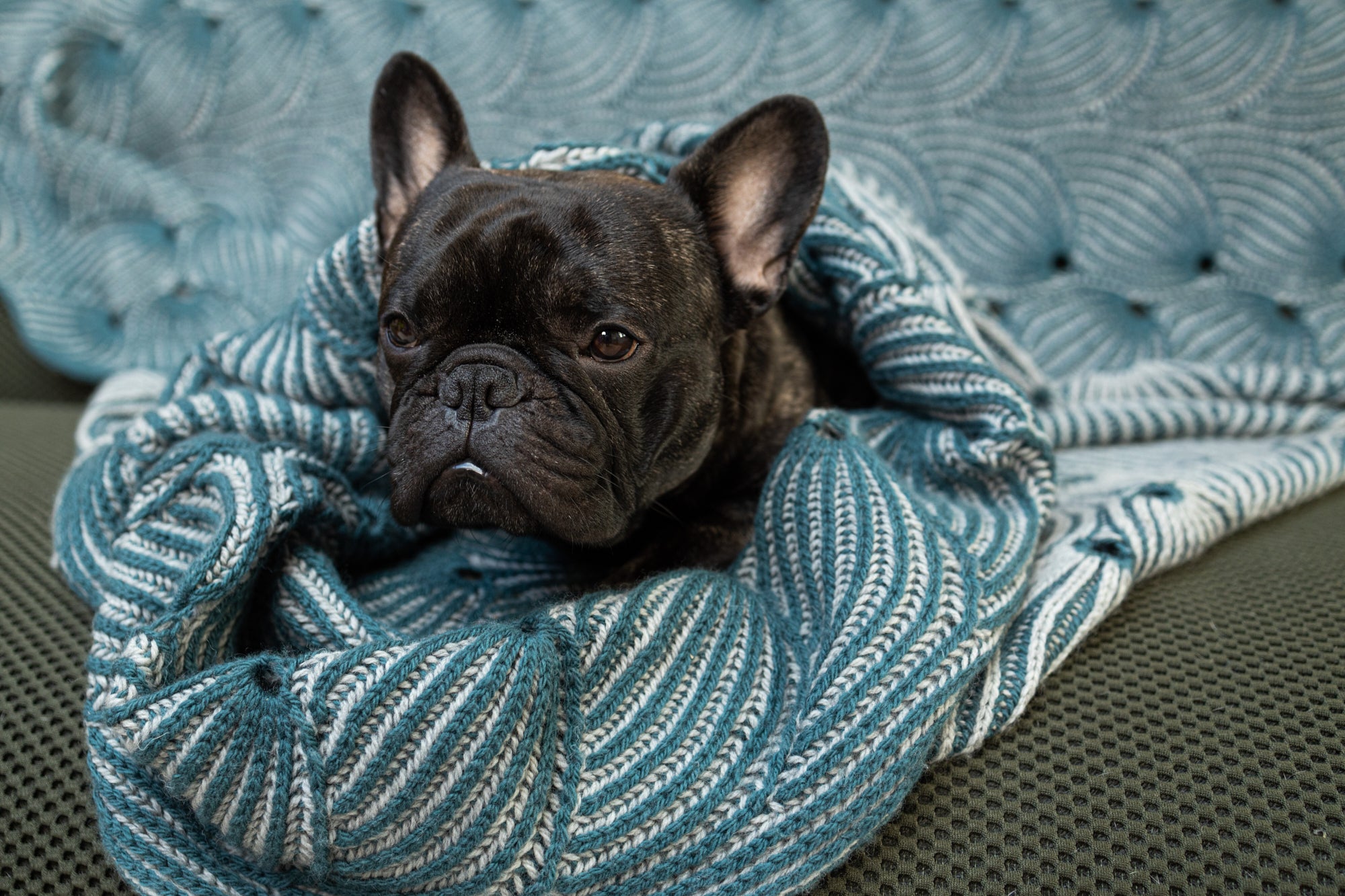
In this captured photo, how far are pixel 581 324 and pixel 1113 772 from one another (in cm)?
61

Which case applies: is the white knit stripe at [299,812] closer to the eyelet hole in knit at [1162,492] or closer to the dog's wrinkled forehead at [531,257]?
the dog's wrinkled forehead at [531,257]

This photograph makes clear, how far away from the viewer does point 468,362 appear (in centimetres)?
89

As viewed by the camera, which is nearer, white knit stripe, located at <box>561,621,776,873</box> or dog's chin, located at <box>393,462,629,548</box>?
white knit stripe, located at <box>561,621,776,873</box>

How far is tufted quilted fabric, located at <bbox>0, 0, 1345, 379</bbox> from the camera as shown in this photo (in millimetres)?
1520

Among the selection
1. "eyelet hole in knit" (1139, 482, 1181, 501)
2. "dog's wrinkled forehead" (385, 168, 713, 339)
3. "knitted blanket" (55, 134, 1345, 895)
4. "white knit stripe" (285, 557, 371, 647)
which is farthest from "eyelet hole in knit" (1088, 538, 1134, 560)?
"white knit stripe" (285, 557, 371, 647)

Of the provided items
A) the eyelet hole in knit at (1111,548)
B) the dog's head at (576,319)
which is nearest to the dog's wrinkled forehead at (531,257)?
the dog's head at (576,319)

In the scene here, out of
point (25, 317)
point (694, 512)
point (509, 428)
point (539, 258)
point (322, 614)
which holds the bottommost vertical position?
point (25, 317)

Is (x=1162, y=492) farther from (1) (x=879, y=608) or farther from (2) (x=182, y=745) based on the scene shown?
(2) (x=182, y=745)

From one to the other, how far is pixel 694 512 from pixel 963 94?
3.15 feet

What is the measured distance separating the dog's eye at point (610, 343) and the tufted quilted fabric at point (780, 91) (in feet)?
2.37

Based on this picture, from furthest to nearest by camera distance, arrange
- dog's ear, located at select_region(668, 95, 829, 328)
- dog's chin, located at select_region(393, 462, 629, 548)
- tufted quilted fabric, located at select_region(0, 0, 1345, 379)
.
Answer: tufted quilted fabric, located at select_region(0, 0, 1345, 379) < dog's ear, located at select_region(668, 95, 829, 328) < dog's chin, located at select_region(393, 462, 629, 548)

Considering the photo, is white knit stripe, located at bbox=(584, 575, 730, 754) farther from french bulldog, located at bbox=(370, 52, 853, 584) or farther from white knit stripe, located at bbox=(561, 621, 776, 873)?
french bulldog, located at bbox=(370, 52, 853, 584)

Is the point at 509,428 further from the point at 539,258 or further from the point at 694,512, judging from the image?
the point at 694,512

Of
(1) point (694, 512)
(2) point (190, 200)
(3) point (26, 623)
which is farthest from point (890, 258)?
(2) point (190, 200)
